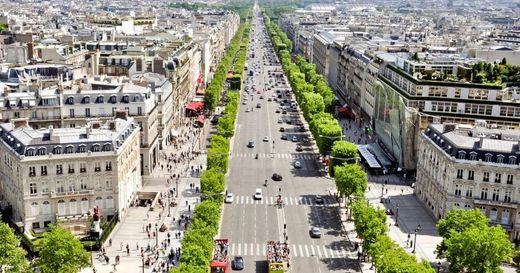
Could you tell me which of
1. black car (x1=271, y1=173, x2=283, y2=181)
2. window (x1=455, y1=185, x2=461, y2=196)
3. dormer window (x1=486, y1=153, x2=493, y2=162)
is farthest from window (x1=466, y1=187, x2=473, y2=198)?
black car (x1=271, y1=173, x2=283, y2=181)

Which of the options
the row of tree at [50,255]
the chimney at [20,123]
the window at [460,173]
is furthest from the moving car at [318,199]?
the chimney at [20,123]

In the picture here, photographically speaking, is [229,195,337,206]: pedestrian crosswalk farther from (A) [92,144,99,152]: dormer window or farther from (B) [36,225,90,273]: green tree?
(B) [36,225,90,273]: green tree

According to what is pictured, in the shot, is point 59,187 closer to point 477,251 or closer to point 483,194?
point 477,251

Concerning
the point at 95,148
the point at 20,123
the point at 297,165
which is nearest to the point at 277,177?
the point at 297,165

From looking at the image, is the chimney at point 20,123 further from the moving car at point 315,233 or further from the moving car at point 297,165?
the moving car at point 297,165

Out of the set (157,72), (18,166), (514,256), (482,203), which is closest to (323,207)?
(482,203)
